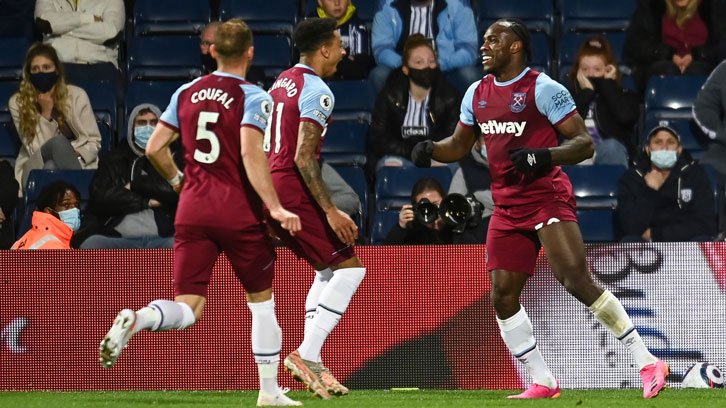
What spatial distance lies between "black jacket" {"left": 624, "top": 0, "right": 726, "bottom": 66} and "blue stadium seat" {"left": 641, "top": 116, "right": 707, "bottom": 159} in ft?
2.52

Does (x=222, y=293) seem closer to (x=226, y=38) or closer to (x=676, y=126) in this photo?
(x=226, y=38)

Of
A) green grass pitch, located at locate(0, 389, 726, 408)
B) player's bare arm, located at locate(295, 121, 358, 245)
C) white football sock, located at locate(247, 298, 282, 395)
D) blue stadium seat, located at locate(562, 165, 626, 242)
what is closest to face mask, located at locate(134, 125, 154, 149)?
green grass pitch, located at locate(0, 389, 726, 408)

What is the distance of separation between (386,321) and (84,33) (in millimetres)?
5382

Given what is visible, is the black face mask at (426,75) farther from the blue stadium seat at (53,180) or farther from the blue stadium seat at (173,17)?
the blue stadium seat at (53,180)

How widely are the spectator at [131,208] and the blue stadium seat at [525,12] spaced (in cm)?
374

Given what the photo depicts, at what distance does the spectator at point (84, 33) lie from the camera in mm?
11742

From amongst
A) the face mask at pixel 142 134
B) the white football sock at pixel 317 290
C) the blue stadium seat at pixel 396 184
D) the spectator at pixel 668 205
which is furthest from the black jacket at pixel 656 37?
the white football sock at pixel 317 290

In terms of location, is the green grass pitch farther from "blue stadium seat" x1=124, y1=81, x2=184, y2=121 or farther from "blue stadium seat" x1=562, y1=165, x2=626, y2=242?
"blue stadium seat" x1=124, y1=81, x2=184, y2=121

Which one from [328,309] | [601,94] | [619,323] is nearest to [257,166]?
[328,309]

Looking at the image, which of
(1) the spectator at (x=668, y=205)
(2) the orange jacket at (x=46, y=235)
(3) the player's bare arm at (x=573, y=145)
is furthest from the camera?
(1) the spectator at (x=668, y=205)

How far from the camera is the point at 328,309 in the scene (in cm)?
674

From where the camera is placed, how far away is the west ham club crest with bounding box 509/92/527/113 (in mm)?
6723

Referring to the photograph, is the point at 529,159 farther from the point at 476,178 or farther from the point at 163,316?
Result: the point at 476,178

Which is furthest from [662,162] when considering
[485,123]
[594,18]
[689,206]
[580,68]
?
[485,123]
